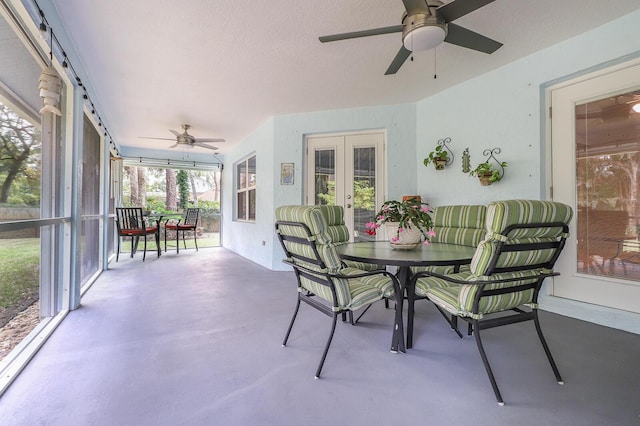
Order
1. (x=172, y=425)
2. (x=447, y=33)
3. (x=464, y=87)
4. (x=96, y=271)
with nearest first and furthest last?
(x=172, y=425) < (x=447, y=33) < (x=464, y=87) < (x=96, y=271)

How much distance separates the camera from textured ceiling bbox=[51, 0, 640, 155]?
2.12 m

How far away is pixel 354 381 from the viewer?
1526 millimetres

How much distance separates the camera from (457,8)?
1.62 metres

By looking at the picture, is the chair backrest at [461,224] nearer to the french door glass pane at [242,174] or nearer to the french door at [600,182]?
the french door at [600,182]

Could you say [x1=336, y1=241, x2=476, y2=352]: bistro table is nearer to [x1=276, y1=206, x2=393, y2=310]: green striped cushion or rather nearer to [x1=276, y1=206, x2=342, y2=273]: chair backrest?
[x1=276, y1=206, x2=393, y2=310]: green striped cushion

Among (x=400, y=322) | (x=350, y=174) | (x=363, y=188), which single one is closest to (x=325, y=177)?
(x=350, y=174)

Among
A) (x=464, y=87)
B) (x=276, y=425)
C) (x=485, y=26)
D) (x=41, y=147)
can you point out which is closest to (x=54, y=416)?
(x=276, y=425)

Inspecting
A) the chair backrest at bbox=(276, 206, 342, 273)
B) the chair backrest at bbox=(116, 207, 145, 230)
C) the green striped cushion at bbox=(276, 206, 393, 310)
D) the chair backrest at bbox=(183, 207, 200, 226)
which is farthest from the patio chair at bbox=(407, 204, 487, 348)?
the chair backrest at bbox=(183, 207, 200, 226)

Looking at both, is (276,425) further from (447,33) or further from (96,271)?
(96,271)

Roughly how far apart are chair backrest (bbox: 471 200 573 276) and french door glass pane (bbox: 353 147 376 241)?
2.77 m

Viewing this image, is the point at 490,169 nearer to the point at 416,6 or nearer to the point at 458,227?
the point at 458,227

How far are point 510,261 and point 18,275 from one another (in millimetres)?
2912

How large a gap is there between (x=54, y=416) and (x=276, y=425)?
100 centimetres

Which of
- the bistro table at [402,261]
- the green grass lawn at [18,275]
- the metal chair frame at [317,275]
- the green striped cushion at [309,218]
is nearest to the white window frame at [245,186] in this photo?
the green grass lawn at [18,275]
